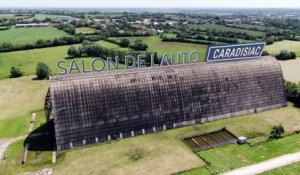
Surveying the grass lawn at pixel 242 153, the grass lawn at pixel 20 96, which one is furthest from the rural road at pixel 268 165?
the grass lawn at pixel 20 96

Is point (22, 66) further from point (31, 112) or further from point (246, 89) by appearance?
point (246, 89)

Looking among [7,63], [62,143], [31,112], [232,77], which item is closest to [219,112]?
[232,77]

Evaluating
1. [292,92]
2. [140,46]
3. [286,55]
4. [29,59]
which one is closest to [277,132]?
[292,92]

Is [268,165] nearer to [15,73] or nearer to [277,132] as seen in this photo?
[277,132]

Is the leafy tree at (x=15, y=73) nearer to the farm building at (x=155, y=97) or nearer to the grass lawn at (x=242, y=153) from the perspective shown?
the farm building at (x=155, y=97)

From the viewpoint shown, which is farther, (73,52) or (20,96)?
(73,52)

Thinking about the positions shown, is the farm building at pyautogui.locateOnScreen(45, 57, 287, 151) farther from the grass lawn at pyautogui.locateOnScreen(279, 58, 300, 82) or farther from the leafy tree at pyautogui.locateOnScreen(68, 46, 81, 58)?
the leafy tree at pyautogui.locateOnScreen(68, 46, 81, 58)
